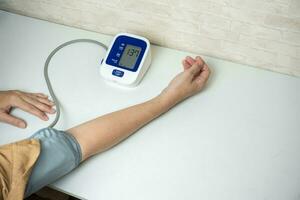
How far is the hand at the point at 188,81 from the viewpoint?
78 cm

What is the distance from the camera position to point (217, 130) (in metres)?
0.76

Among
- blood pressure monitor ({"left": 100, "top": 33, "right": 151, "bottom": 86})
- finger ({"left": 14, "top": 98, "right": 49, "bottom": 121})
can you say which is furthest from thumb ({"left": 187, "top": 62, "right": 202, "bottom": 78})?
finger ({"left": 14, "top": 98, "right": 49, "bottom": 121})

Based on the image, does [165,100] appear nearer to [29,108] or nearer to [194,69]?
[194,69]

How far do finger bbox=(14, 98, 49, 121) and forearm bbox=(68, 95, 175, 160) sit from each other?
0.35 feet

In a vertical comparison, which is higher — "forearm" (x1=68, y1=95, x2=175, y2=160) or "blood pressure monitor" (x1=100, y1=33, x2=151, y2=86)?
"blood pressure monitor" (x1=100, y1=33, x2=151, y2=86)

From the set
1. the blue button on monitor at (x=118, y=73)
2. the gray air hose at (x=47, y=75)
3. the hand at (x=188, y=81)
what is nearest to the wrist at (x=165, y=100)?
the hand at (x=188, y=81)

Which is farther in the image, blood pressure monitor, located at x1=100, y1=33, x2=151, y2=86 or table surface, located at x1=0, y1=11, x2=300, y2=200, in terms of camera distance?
blood pressure monitor, located at x1=100, y1=33, x2=151, y2=86

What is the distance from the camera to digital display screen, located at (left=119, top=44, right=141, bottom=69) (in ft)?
2.72

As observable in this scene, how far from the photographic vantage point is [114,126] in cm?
74

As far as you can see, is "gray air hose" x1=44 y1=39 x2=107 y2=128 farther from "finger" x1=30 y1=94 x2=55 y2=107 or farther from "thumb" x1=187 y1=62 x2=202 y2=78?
"thumb" x1=187 y1=62 x2=202 y2=78

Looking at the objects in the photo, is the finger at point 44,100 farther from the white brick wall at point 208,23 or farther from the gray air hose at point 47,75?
the white brick wall at point 208,23

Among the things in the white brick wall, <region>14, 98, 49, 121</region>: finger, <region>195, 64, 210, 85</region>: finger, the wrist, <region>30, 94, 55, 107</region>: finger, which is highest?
the white brick wall

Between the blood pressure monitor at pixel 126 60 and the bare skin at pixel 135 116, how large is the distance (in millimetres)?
74

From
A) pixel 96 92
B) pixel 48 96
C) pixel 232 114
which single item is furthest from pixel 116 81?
pixel 232 114
